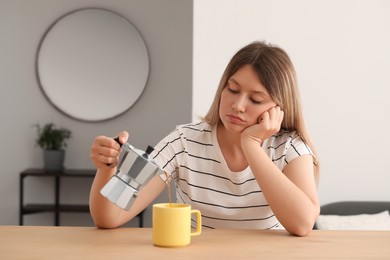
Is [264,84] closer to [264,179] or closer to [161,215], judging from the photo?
[264,179]

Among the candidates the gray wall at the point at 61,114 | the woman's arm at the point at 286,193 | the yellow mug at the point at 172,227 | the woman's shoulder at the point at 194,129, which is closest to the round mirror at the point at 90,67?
the gray wall at the point at 61,114

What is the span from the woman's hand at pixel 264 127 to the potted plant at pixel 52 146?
3.11 m

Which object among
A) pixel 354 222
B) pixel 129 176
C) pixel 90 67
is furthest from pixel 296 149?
pixel 90 67

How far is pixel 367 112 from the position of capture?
3.35m

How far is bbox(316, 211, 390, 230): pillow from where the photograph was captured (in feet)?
9.95

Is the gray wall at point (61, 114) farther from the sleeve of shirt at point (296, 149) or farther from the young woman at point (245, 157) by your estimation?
the sleeve of shirt at point (296, 149)

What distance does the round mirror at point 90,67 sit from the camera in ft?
15.8

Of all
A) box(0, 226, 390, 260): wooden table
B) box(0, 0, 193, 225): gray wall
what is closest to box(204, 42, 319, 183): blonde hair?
box(0, 226, 390, 260): wooden table

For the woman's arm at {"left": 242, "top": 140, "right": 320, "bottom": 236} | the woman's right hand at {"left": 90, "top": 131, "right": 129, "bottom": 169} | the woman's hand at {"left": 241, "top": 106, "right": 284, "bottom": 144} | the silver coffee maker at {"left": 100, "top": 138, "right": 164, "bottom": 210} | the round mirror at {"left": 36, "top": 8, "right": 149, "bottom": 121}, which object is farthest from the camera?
the round mirror at {"left": 36, "top": 8, "right": 149, "bottom": 121}

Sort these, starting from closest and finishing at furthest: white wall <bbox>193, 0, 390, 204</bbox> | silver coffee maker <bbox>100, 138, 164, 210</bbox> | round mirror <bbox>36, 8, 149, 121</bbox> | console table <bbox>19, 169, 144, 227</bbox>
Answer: silver coffee maker <bbox>100, 138, 164, 210</bbox> → white wall <bbox>193, 0, 390, 204</bbox> → console table <bbox>19, 169, 144, 227</bbox> → round mirror <bbox>36, 8, 149, 121</bbox>

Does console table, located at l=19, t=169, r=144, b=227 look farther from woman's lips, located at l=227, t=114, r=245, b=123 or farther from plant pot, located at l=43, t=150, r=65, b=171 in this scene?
woman's lips, located at l=227, t=114, r=245, b=123

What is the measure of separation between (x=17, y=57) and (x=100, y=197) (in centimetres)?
342

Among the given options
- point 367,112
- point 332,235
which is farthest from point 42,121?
point 332,235

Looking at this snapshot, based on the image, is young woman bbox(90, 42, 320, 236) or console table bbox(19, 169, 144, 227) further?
console table bbox(19, 169, 144, 227)
